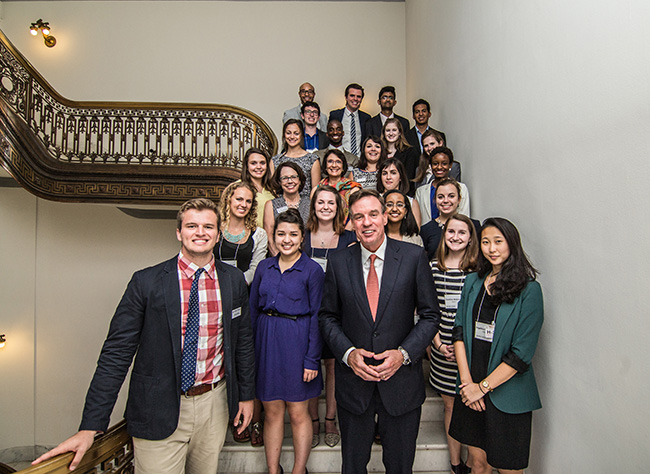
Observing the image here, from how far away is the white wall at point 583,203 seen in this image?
1.52 meters

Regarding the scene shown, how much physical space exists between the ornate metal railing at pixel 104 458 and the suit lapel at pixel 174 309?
1.29ft

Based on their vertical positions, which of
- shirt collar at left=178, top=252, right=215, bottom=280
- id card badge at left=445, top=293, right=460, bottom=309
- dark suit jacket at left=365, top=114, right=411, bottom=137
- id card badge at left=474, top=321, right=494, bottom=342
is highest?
dark suit jacket at left=365, top=114, right=411, bottom=137

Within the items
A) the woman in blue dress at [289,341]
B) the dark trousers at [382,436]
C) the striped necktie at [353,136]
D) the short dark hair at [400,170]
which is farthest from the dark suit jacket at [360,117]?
the dark trousers at [382,436]

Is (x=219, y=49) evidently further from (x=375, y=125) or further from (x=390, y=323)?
(x=390, y=323)

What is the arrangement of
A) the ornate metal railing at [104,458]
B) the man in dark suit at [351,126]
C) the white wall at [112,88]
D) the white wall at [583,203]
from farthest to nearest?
the white wall at [112,88]
the man in dark suit at [351,126]
the white wall at [583,203]
the ornate metal railing at [104,458]

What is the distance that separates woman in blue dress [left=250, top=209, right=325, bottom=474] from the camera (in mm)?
2127

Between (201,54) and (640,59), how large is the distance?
798cm

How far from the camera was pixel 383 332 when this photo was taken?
180 centimetres

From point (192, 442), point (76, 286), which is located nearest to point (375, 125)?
point (192, 442)

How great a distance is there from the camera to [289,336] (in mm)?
2135

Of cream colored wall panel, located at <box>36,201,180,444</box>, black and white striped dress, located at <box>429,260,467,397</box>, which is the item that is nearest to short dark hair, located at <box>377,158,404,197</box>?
black and white striped dress, located at <box>429,260,467,397</box>

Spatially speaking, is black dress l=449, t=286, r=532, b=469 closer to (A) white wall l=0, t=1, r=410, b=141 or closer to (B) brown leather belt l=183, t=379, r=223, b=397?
(B) brown leather belt l=183, t=379, r=223, b=397

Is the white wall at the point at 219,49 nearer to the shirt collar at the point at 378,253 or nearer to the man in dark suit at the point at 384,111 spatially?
the man in dark suit at the point at 384,111

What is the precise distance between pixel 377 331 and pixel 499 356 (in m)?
0.63
